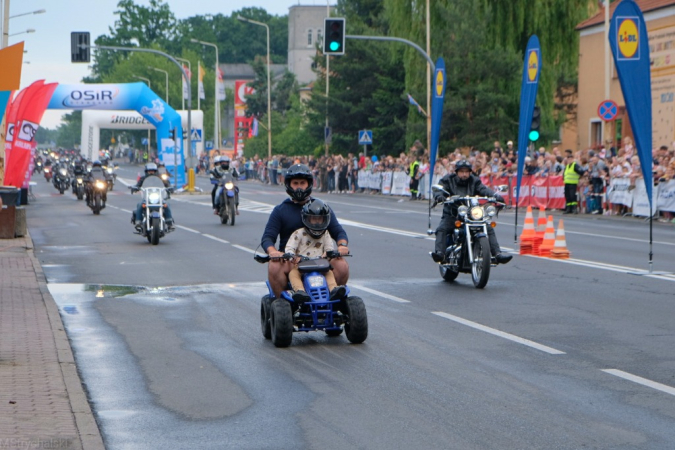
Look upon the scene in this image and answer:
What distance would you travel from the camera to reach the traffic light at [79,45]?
3988cm

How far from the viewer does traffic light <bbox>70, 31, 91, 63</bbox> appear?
3988cm

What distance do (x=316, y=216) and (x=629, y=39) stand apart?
23.5 ft

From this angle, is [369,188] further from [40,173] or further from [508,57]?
[40,173]

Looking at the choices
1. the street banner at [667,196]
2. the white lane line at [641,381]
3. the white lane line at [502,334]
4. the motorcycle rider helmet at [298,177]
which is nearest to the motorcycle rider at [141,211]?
the white lane line at [502,334]

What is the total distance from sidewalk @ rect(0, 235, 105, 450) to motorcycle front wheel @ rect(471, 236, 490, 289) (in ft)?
16.2

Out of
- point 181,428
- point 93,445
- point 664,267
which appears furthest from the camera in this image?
point 664,267

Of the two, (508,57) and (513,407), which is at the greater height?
(508,57)

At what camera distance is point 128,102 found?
49719mm

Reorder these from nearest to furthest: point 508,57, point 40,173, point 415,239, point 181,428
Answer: point 181,428, point 415,239, point 508,57, point 40,173

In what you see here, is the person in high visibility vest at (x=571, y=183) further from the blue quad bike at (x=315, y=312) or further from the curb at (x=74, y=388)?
the blue quad bike at (x=315, y=312)

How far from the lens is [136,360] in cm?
912

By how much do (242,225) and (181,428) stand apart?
67.2 feet

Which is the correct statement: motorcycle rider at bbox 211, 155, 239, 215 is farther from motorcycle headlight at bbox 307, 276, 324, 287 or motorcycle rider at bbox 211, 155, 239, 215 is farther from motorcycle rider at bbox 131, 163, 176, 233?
motorcycle headlight at bbox 307, 276, 324, 287

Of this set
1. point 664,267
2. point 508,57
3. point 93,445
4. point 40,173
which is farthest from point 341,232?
point 40,173
